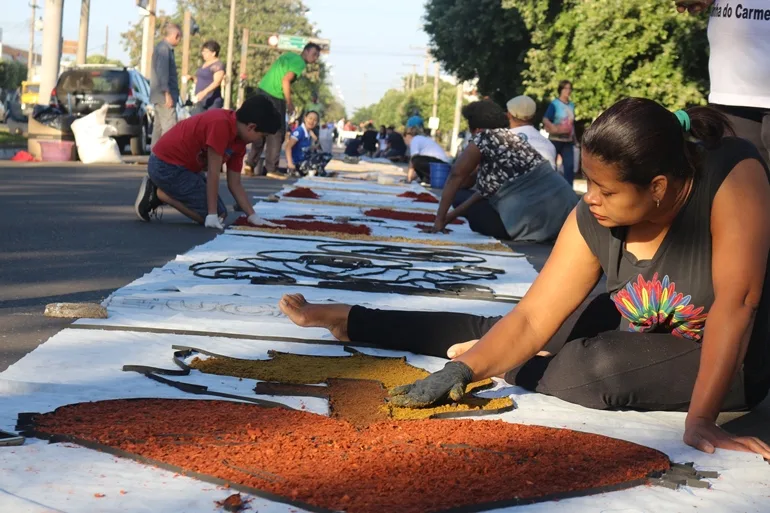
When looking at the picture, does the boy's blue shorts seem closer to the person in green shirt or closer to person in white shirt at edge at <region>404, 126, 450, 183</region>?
the person in green shirt

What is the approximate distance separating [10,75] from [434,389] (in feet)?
226

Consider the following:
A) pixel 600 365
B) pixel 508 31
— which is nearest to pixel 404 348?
pixel 600 365

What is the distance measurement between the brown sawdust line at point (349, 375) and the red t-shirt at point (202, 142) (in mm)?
4647

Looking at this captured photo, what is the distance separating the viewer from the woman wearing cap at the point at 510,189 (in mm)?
9555

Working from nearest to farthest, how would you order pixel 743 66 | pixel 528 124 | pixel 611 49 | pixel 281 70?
pixel 743 66
pixel 528 124
pixel 281 70
pixel 611 49

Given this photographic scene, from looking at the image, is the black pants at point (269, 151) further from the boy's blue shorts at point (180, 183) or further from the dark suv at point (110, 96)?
the boy's blue shorts at point (180, 183)

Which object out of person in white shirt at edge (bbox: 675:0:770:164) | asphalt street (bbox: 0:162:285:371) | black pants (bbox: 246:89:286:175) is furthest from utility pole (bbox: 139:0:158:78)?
person in white shirt at edge (bbox: 675:0:770:164)

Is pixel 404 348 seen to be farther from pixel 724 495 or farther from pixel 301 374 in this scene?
pixel 724 495

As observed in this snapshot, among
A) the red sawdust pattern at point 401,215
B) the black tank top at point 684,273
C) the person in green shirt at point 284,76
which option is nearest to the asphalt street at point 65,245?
the red sawdust pattern at point 401,215

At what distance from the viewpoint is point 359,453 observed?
279cm

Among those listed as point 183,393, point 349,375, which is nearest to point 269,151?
point 349,375

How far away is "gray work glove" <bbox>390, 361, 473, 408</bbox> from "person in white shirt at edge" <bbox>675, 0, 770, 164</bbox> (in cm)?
196

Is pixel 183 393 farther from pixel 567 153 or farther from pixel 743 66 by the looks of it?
pixel 567 153

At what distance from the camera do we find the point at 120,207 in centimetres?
1029
